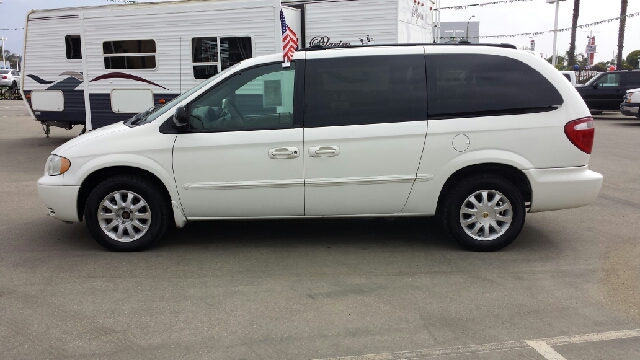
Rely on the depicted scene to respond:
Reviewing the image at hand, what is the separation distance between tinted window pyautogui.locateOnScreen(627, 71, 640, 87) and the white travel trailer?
489 inches

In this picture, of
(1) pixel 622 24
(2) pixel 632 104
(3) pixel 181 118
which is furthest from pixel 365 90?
(1) pixel 622 24

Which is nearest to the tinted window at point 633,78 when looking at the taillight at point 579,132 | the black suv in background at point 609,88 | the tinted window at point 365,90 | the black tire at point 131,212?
the black suv in background at point 609,88

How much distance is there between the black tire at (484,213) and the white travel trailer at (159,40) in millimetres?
5494

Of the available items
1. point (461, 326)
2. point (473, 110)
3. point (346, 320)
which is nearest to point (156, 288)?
point (346, 320)

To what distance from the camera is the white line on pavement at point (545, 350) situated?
143 inches

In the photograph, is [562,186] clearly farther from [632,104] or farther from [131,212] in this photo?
[632,104]

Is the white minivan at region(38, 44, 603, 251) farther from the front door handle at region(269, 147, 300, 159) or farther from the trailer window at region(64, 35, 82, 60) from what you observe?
the trailer window at region(64, 35, 82, 60)

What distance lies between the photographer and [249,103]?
562 centimetres

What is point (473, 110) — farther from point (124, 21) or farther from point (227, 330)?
point (124, 21)

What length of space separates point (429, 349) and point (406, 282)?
1.18 metres

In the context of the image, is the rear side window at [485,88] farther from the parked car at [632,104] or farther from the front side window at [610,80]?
the front side window at [610,80]

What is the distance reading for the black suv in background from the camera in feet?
71.4

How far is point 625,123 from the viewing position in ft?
67.3

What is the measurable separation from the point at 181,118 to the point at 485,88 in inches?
108
